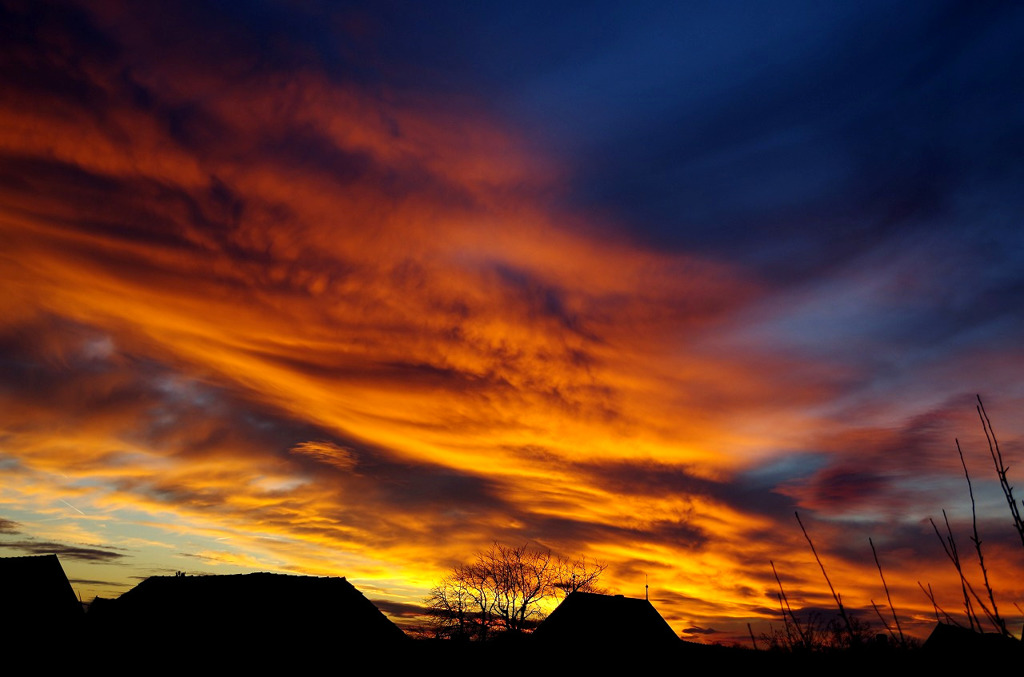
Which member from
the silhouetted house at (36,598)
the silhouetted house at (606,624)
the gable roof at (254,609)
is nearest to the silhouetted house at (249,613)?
the gable roof at (254,609)

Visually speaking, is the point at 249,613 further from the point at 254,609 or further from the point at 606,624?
the point at 606,624

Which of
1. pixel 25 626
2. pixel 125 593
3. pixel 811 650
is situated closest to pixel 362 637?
pixel 125 593

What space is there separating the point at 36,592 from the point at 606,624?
3685 centimetres

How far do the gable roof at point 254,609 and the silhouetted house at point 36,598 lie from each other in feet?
13.0

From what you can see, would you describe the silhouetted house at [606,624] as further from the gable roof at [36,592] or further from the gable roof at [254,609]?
the gable roof at [36,592]

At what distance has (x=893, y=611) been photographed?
4.57m

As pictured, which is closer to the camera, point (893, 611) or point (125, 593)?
point (893, 611)

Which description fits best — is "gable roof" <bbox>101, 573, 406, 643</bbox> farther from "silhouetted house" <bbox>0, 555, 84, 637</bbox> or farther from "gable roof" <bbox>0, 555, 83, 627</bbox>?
"gable roof" <bbox>0, 555, 83, 627</bbox>

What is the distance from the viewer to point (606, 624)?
3975 centimetres

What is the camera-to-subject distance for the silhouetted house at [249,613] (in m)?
35.1

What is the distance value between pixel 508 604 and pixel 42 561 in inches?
1411

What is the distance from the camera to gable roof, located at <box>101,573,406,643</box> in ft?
116

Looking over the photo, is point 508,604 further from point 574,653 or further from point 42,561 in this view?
point 42,561

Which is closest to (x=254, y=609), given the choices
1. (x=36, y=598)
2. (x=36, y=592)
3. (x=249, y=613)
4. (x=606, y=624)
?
(x=249, y=613)
